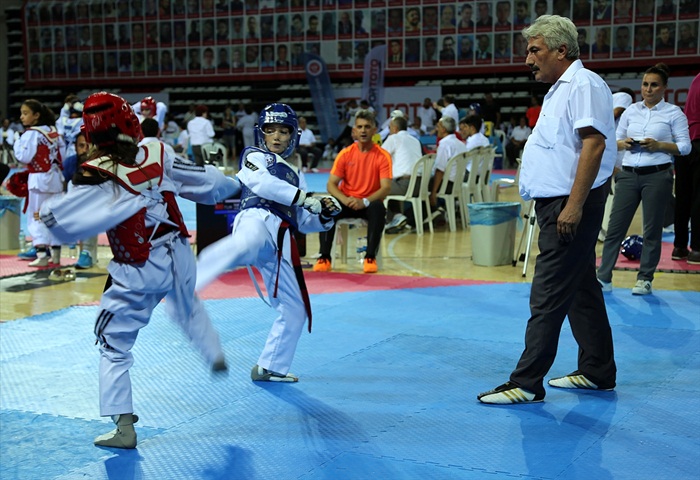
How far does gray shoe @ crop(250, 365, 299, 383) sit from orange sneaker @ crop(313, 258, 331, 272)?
3.36m

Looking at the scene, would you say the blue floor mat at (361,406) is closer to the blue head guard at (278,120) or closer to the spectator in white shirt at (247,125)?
the blue head guard at (278,120)

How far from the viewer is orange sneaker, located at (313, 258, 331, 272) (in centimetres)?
799

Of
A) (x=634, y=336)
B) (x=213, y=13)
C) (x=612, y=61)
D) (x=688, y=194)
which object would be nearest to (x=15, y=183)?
(x=634, y=336)

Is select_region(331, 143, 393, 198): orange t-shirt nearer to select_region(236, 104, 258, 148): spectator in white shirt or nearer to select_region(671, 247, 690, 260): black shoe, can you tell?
select_region(671, 247, 690, 260): black shoe

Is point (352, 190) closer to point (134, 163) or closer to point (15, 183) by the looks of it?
point (15, 183)

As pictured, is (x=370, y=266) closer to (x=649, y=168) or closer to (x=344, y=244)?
(x=344, y=244)

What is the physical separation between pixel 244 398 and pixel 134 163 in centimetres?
144

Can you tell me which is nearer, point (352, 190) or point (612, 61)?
point (352, 190)

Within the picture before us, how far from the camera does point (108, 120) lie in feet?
11.3

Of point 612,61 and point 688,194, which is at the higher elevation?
point 612,61

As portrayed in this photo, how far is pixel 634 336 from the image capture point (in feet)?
18.1

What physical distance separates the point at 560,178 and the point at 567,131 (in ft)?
0.70

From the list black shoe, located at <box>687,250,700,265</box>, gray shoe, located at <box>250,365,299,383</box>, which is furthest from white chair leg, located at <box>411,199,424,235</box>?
gray shoe, located at <box>250,365,299,383</box>

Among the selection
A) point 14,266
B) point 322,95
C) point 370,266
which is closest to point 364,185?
point 370,266
